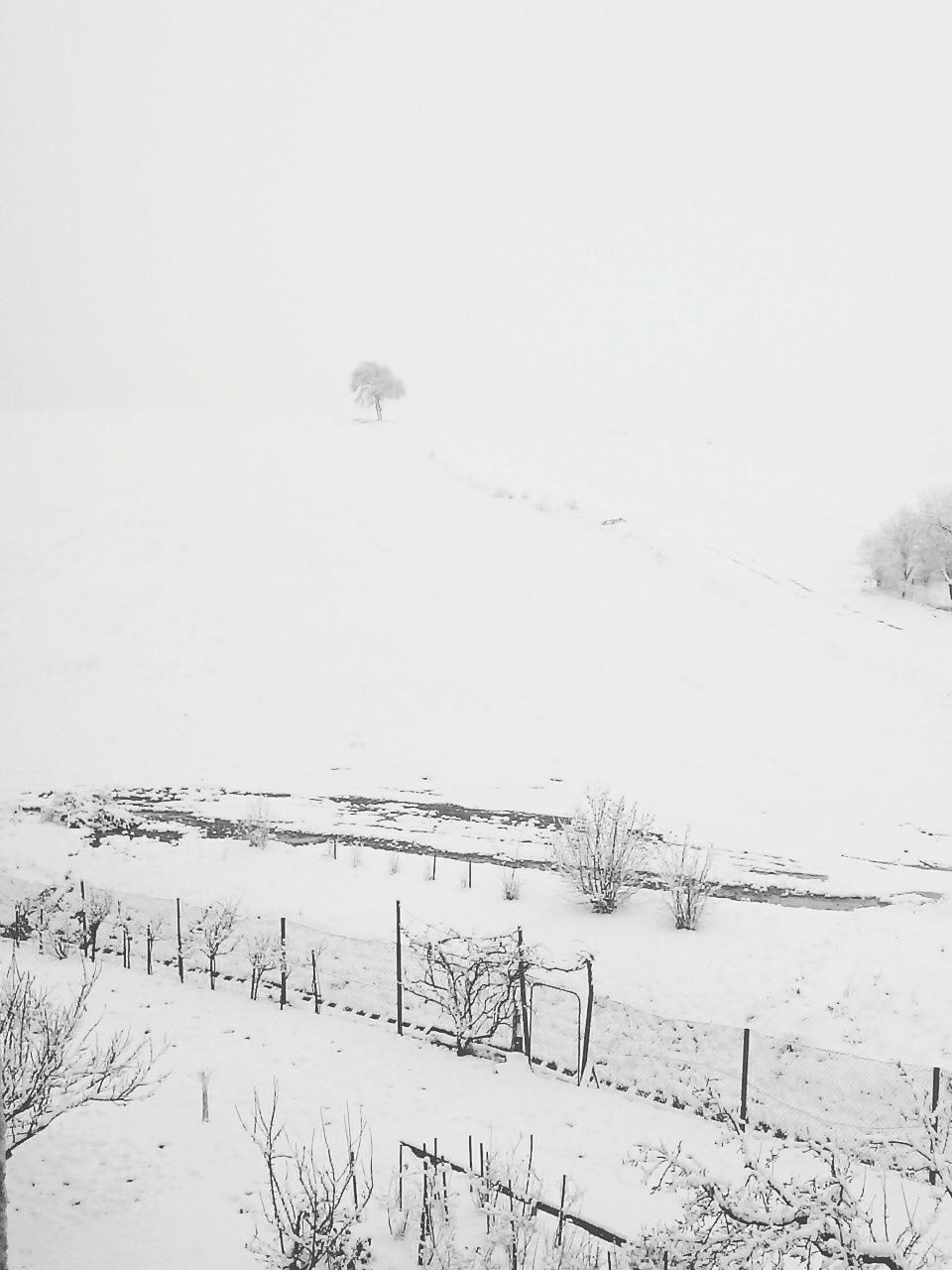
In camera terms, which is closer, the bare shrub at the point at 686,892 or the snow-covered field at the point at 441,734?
the snow-covered field at the point at 441,734

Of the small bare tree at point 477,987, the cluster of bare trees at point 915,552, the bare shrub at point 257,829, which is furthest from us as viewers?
the cluster of bare trees at point 915,552

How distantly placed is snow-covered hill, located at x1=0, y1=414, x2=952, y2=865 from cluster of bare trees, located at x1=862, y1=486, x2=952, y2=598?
1.67m

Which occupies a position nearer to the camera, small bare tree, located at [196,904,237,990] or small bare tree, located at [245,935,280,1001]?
small bare tree, located at [245,935,280,1001]

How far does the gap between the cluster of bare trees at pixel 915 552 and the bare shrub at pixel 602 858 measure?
33410 mm

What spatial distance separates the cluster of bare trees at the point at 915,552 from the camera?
141 ft

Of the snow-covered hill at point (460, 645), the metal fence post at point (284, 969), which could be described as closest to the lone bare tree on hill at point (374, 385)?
the snow-covered hill at point (460, 645)

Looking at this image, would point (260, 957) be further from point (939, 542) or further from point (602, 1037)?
point (939, 542)

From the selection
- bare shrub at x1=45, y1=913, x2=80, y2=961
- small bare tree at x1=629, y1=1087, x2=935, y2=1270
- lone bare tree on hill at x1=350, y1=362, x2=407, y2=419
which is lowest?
bare shrub at x1=45, y1=913, x2=80, y2=961

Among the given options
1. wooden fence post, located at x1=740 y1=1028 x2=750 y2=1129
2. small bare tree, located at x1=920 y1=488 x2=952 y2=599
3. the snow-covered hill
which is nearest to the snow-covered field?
the snow-covered hill

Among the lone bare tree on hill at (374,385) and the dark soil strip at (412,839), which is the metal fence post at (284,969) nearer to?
the dark soil strip at (412,839)

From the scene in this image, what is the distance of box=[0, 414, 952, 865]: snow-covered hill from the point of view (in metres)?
25.1

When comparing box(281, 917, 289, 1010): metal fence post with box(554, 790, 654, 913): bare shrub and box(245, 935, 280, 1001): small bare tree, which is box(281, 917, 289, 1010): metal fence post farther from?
box(554, 790, 654, 913): bare shrub

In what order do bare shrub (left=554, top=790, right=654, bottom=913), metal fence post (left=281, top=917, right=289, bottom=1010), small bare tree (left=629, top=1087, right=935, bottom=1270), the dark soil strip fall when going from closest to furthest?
small bare tree (left=629, top=1087, right=935, bottom=1270) → metal fence post (left=281, top=917, right=289, bottom=1010) → bare shrub (left=554, top=790, right=654, bottom=913) → the dark soil strip

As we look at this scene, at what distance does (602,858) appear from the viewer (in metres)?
15.8
